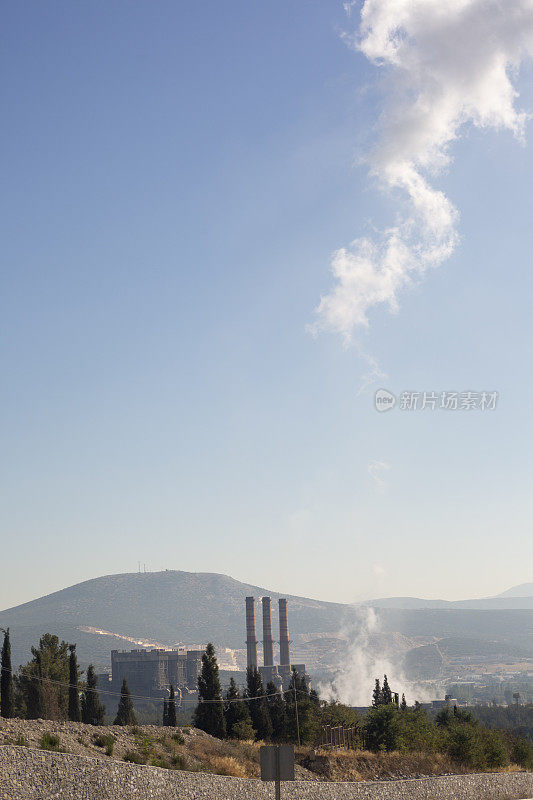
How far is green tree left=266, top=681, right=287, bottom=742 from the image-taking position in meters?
60.8

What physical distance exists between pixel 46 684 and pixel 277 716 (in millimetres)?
20561

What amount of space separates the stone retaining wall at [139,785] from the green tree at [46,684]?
113ft

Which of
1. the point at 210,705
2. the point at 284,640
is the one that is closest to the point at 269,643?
the point at 284,640

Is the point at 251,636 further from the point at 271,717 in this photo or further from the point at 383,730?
the point at 383,730

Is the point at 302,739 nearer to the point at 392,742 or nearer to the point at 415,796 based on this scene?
the point at 392,742

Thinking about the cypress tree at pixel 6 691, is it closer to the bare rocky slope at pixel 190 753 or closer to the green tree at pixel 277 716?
the bare rocky slope at pixel 190 753

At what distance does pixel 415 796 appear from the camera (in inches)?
1465

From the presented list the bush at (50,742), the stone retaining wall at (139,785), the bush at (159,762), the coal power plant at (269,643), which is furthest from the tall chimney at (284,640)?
the bush at (50,742)

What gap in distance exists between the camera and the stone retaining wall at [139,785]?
2511cm

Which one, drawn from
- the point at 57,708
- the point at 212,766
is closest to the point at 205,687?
the point at 57,708

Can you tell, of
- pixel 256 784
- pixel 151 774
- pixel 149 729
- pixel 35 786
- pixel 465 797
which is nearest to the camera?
pixel 35 786

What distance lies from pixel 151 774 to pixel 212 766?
284 inches

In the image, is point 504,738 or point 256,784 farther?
point 504,738

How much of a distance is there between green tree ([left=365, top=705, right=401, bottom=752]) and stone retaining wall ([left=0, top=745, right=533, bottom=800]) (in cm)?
1200
